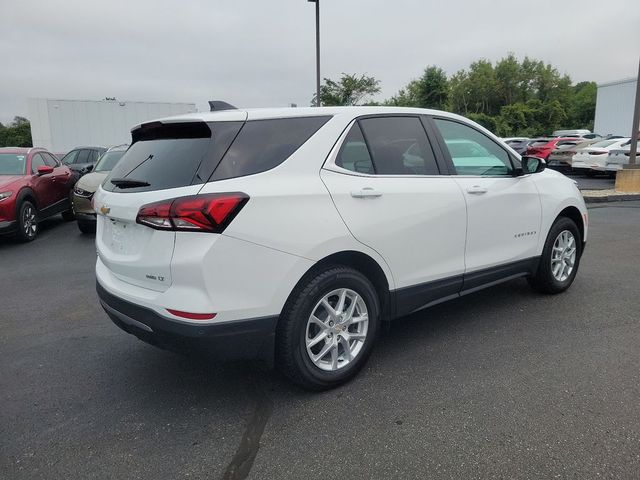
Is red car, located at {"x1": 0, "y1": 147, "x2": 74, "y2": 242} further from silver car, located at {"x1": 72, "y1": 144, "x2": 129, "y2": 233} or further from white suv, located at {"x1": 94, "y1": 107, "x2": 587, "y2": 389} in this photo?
white suv, located at {"x1": 94, "y1": 107, "x2": 587, "y2": 389}

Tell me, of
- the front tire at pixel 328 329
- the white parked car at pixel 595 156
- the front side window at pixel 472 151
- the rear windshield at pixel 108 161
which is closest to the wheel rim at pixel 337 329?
the front tire at pixel 328 329

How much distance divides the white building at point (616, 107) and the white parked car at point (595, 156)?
17298 mm

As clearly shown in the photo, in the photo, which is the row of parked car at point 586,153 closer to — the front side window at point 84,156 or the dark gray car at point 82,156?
the dark gray car at point 82,156

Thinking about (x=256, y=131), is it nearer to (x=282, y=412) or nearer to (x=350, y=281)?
(x=350, y=281)

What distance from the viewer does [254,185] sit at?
8.75 feet

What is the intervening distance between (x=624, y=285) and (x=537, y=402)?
2.92 metres

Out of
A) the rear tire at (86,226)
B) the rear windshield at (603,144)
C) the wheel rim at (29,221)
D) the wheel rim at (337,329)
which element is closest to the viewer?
the wheel rim at (337,329)

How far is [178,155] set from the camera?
2.85 meters

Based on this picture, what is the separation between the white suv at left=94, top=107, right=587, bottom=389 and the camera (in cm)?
257

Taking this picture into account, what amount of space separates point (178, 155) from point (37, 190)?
24.1 ft

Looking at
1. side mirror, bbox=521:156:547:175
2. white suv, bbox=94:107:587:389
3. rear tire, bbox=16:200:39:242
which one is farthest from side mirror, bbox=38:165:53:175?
side mirror, bbox=521:156:547:175

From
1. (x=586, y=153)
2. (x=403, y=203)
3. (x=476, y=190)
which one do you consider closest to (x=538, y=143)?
(x=586, y=153)

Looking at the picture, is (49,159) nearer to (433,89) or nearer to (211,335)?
(211,335)

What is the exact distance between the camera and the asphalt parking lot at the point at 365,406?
240 centimetres
